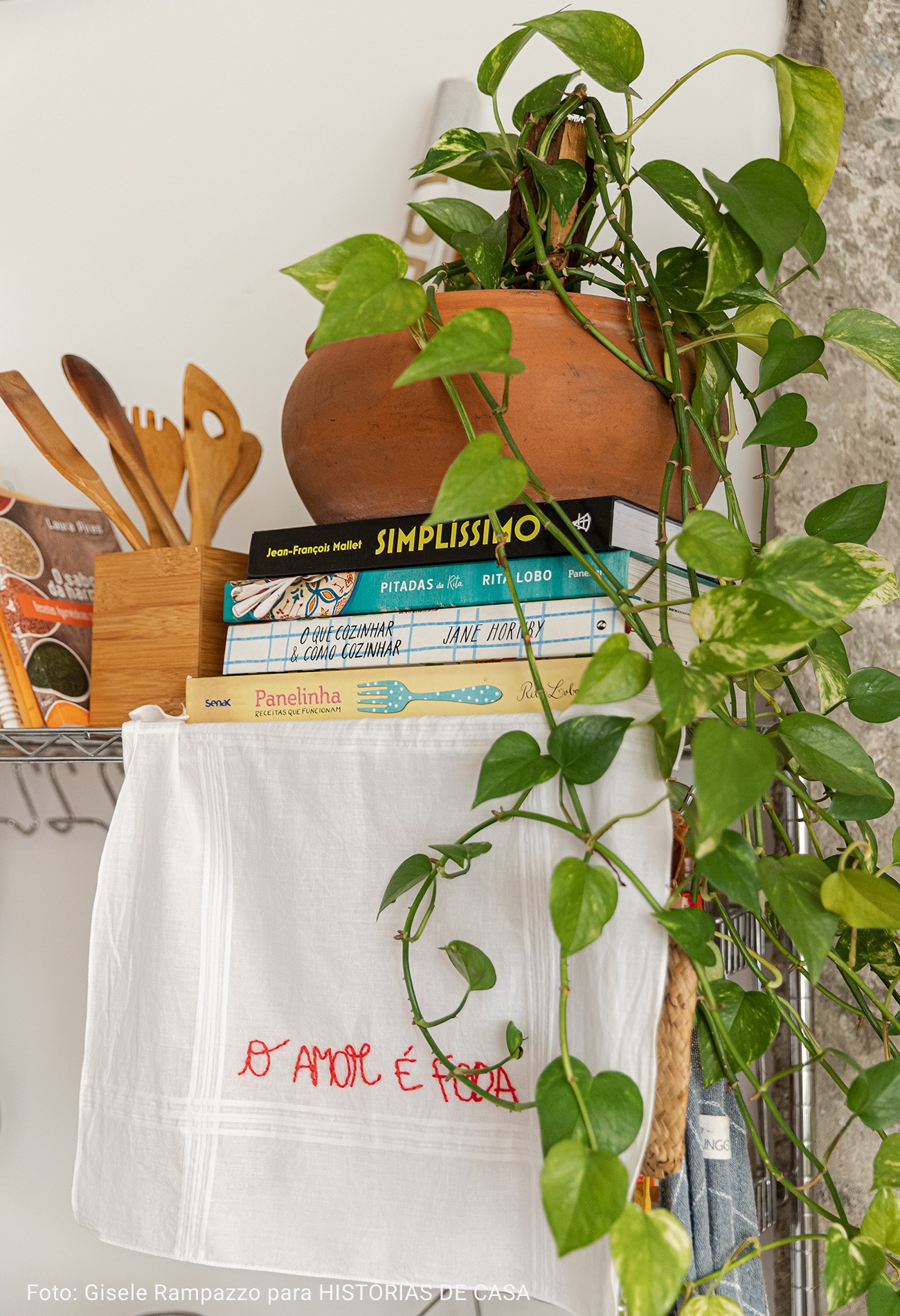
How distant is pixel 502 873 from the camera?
0.64 metres

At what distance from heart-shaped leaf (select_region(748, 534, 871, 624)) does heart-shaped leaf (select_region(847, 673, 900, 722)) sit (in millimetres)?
206

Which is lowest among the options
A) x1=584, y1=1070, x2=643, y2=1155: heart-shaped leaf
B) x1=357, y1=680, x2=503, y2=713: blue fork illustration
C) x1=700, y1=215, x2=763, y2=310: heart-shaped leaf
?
x1=584, y1=1070, x2=643, y2=1155: heart-shaped leaf

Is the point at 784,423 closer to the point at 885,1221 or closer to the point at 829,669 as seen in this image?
the point at 829,669

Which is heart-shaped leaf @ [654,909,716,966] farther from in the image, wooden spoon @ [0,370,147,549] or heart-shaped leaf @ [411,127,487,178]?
wooden spoon @ [0,370,147,549]

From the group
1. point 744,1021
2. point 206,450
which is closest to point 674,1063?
point 744,1021

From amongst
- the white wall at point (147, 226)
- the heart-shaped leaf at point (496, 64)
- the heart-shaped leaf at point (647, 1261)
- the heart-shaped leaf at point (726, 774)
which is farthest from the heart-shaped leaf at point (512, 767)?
the white wall at point (147, 226)

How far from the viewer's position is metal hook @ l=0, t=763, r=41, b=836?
133 cm

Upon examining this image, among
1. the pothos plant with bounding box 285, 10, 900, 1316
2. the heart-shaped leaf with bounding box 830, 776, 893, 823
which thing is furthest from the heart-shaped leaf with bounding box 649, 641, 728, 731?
the heart-shaped leaf with bounding box 830, 776, 893, 823

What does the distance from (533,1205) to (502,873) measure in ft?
0.65

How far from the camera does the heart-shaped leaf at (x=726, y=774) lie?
458 mm

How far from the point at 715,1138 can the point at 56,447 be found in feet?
2.77

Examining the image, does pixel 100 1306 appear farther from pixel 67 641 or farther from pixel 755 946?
pixel 755 946

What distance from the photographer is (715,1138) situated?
2.29 feet

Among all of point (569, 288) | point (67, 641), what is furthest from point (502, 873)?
point (67, 641)
